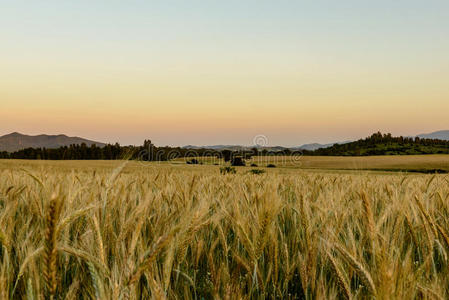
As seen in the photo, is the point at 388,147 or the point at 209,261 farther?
the point at 388,147

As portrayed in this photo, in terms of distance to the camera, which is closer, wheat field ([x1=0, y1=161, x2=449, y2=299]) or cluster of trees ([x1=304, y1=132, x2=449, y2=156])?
wheat field ([x1=0, y1=161, x2=449, y2=299])

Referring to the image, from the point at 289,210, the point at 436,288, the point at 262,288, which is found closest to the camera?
the point at 436,288

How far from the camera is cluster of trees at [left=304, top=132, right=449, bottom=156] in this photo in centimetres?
5456

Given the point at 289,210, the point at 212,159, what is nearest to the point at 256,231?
the point at 289,210

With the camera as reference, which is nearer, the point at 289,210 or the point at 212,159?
the point at 289,210

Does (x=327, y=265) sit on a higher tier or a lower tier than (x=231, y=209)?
lower

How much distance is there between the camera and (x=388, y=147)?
58.1m

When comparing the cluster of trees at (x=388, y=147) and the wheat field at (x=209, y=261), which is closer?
the wheat field at (x=209, y=261)

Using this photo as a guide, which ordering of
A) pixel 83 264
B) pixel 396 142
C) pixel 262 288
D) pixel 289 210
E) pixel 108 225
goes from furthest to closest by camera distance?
pixel 396 142
pixel 289 210
pixel 108 225
pixel 83 264
pixel 262 288

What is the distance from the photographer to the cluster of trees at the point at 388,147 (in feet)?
179

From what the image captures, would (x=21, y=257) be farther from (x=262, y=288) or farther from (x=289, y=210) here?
(x=289, y=210)

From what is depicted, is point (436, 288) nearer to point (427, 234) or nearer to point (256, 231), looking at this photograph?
point (427, 234)

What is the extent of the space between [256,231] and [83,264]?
73 cm

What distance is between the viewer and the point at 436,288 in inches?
36.8
